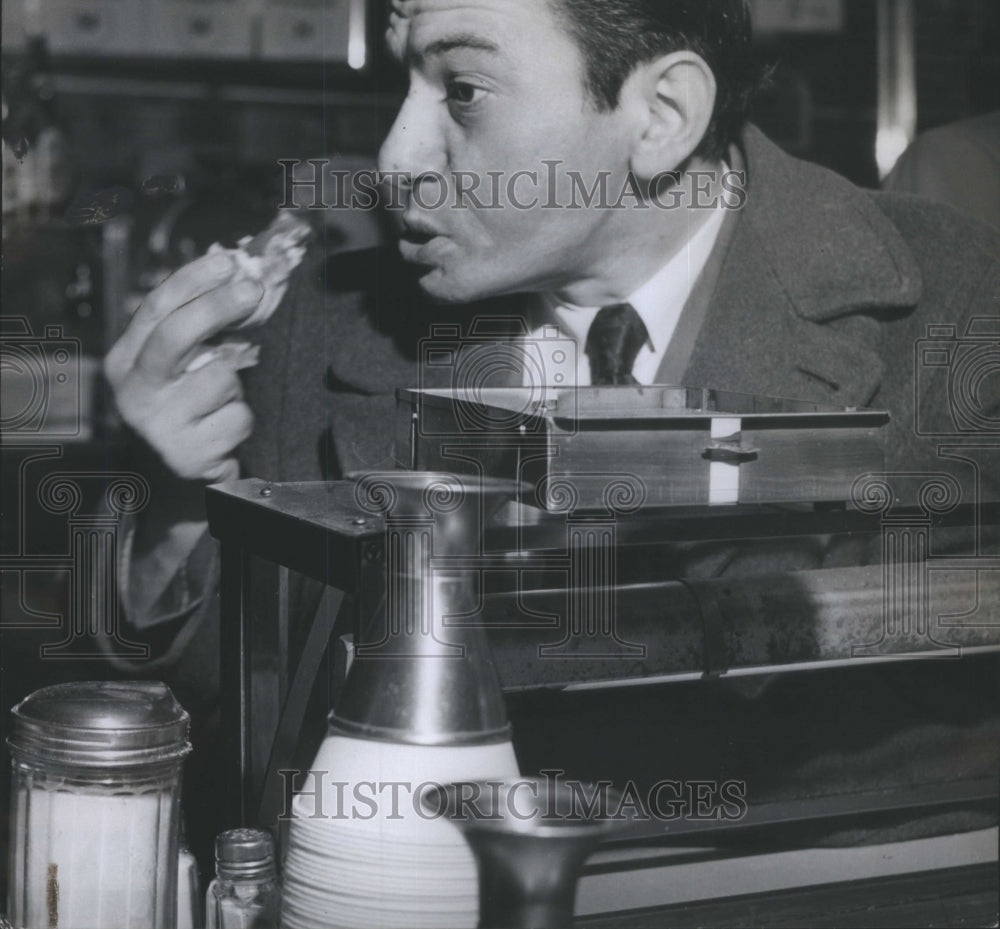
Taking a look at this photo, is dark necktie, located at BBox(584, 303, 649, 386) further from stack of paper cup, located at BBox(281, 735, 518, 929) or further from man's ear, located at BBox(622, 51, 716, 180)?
stack of paper cup, located at BBox(281, 735, 518, 929)

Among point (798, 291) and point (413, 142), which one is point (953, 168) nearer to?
point (798, 291)

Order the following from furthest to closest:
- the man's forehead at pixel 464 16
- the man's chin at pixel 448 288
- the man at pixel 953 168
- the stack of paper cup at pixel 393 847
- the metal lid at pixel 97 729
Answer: the man at pixel 953 168 < the man's chin at pixel 448 288 < the man's forehead at pixel 464 16 < the metal lid at pixel 97 729 < the stack of paper cup at pixel 393 847

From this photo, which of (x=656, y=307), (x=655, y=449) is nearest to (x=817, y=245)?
(x=656, y=307)

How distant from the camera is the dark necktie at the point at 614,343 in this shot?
1475 mm

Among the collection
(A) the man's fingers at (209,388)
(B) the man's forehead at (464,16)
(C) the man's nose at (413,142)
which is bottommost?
(A) the man's fingers at (209,388)

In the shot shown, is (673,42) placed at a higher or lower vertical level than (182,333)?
higher

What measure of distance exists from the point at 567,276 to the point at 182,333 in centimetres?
42

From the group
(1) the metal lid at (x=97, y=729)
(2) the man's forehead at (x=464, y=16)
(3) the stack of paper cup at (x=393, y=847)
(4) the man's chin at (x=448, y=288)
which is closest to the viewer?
(3) the stack of paper cup at (x=393, y=847)

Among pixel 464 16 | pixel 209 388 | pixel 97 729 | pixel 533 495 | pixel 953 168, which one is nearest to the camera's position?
pixel 97 729

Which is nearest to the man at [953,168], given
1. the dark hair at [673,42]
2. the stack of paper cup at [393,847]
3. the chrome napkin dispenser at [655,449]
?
the dark hair at [673,42]

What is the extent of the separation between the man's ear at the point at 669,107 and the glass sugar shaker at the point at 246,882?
0.82 meters

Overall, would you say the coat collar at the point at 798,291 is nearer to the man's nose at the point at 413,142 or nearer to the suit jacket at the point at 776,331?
the suit jacket at the point at 776,331

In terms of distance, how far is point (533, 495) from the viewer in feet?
3.54

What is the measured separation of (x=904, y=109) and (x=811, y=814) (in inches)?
35.0
